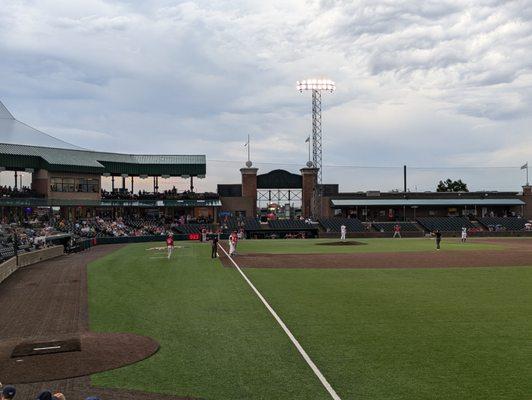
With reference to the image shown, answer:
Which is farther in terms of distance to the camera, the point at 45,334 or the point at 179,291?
the point at 179,291

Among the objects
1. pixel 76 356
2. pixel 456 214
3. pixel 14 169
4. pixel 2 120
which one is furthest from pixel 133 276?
pixel 456 214

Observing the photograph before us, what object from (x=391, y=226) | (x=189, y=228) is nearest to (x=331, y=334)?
(x=189, y=228)

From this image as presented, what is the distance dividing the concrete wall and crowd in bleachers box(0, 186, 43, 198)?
2714cm

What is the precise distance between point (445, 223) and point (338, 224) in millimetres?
17029

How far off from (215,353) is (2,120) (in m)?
68.4

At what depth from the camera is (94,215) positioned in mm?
75875

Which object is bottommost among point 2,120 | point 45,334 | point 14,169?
point 45,334

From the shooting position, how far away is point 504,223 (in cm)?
8338

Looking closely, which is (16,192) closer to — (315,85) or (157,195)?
(157,195)

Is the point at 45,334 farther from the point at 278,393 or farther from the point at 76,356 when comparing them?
the point at 278,393

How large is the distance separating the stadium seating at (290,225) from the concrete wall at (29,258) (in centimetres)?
3789

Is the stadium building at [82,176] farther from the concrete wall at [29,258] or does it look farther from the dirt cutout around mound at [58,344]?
the dirt cutout around mound at [58,344]

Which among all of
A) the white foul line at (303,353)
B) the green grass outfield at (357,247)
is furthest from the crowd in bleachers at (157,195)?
the white foul line at (303,353)

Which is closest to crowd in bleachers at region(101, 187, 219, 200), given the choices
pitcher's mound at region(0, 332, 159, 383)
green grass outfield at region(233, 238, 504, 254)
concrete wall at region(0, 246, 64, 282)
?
green grass outfield at region(233, 238, 504, 254)
